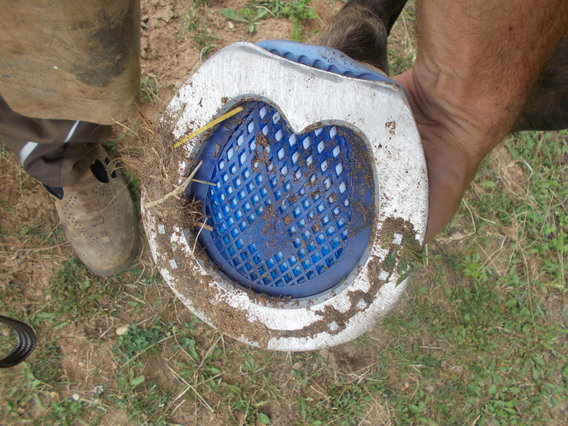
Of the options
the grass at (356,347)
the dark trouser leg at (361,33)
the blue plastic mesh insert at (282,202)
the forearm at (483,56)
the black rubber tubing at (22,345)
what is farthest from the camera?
the grass at (356,347)

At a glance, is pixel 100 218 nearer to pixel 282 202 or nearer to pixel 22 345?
pixel 22 345

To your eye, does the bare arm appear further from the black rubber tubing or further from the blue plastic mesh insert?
the black rubber tubing

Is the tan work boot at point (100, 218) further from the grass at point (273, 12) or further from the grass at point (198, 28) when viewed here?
the grass at point (273, 12)

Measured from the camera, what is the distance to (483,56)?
111 centimetres

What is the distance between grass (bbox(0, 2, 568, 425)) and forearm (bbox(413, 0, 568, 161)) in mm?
959

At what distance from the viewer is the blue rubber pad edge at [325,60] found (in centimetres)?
114

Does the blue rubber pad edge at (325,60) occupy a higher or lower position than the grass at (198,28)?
higher

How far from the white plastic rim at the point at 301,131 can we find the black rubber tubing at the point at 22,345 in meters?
0.77

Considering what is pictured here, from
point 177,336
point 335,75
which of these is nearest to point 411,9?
point 335,75

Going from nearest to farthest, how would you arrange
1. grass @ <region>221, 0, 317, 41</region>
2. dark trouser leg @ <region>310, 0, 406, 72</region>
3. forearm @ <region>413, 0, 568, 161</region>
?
forearm @ <region>413, 0, 568, 161</region>
dark trouser leg @ <region>310, 0, 406, 72</region>
grass @ <region>221, 0, 317, 41</region>

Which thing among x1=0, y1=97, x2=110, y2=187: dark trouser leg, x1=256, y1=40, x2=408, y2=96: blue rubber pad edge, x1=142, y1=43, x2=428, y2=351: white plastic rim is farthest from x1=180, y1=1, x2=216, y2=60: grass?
x1=256, y1=40, x2=408, y2=96: blue rubber pad edge

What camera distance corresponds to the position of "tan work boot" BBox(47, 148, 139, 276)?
1.80m

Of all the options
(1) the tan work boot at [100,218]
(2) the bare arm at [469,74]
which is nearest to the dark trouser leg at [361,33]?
(2) the bare arm at [469,74]

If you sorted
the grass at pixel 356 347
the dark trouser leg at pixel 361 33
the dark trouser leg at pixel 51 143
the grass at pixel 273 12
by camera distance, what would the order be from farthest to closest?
the grass at pixel 273 12, the grass at pixel 356 347, the dark trouser leg at pixel 361 33, the dark trouser leg at pixel 51 143
